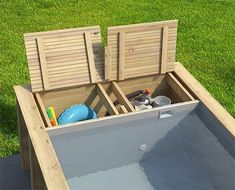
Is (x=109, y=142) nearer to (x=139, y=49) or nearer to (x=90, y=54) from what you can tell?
(x=90, y=54)

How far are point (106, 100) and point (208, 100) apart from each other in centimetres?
119

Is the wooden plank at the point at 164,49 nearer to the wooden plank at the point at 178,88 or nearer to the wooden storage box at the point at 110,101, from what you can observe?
the wooden storage box at the point at 110,101

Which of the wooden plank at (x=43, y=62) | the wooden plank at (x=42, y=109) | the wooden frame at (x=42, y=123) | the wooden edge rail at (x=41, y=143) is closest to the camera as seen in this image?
the wooden edge rail at (x=41, y=143)

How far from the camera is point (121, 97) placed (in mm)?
5266

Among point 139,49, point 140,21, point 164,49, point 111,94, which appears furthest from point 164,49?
point 140,21

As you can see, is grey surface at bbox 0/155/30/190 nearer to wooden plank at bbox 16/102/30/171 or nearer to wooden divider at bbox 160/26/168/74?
wooden plank at bbox 16/102/30/171

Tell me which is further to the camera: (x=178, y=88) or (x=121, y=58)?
(x=178, y=88)

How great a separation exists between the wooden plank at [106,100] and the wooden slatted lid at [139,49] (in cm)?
18

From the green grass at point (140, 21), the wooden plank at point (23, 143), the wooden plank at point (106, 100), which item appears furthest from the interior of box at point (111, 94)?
the green grass at point (140, 21)

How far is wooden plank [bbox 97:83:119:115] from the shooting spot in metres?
5.06

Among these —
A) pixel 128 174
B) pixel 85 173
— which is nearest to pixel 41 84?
pixel 85 173

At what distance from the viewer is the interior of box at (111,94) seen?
5.24 metres

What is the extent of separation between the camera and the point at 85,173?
5.11 m

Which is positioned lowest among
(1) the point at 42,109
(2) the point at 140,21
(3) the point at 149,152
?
(3) the point at 149,152
